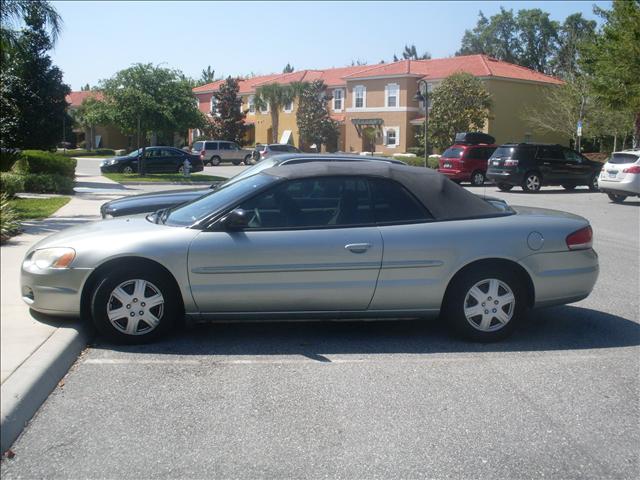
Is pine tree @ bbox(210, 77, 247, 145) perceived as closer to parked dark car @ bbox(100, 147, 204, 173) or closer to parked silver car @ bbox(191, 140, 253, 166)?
parked silver car @ bbox(191, 140, 253, 166)

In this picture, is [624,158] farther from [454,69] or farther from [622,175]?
[454,69]

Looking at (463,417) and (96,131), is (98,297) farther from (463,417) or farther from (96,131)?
(96,131)

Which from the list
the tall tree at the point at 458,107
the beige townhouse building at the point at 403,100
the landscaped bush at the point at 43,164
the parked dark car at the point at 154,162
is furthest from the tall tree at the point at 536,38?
the landscaped bush at the point at 43,164

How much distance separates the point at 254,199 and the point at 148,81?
2566 centimetres

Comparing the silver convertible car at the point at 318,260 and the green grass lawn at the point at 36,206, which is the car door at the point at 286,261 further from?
A: the green grass lawn at the point at 36,206

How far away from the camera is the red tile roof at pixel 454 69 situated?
161 ft

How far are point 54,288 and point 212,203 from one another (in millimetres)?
1483

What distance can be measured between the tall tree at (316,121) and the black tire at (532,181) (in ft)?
107

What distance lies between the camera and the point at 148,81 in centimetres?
3011

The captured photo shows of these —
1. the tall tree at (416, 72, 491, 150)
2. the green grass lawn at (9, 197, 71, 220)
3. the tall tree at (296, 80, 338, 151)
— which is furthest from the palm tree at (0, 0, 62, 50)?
the tall tree at (296, 80, 338, 151)

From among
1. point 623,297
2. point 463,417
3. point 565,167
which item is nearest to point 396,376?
point 463,417

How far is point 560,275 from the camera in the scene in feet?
20.7

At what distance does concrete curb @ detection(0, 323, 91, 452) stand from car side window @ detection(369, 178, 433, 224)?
265 cm

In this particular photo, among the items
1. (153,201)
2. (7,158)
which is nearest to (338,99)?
(7,158)
